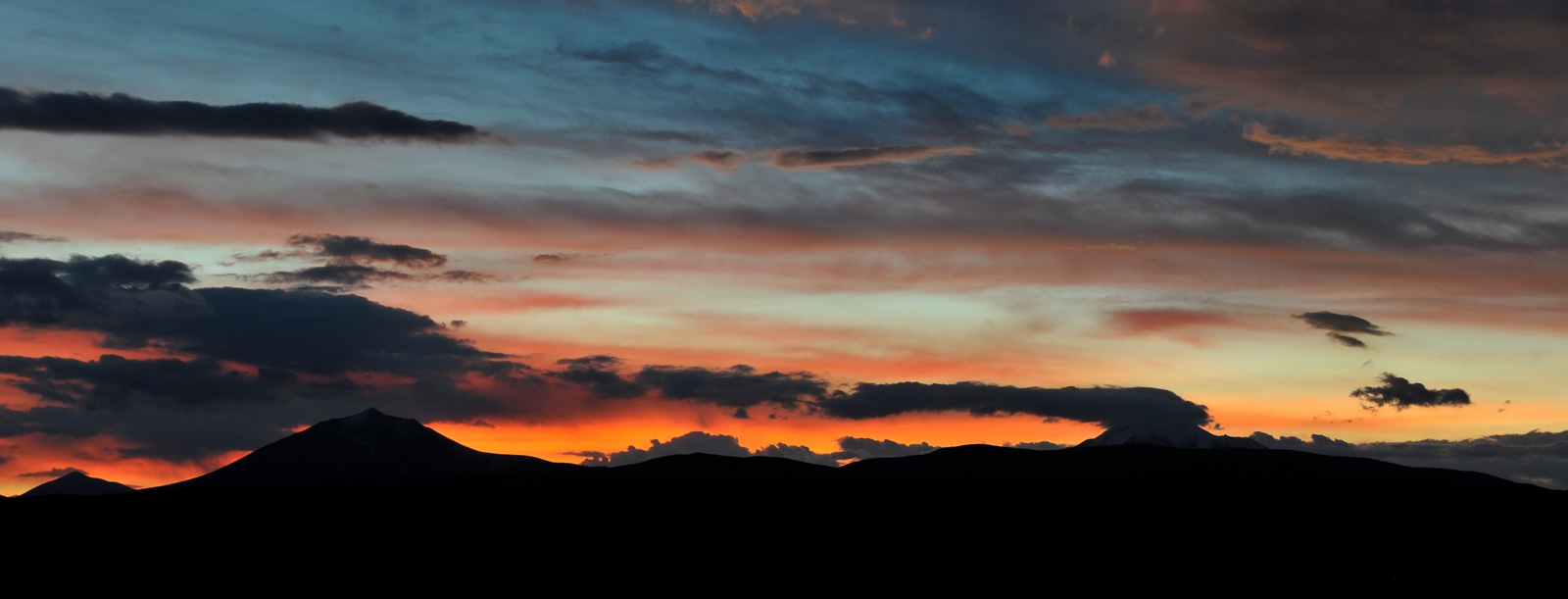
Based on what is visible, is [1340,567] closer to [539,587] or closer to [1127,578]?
[1127,578]

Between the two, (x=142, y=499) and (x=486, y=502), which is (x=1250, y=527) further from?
(x=142, y=499)

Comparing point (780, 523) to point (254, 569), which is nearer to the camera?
point (254, 569)

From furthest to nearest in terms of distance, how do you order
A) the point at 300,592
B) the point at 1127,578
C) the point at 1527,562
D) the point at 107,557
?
1. the point at 1527,562
2. the point at 107,557
3. the point at 1127,578
4. the point at 300,592

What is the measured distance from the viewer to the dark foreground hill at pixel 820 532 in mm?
108312

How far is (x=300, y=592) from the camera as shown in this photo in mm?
94000

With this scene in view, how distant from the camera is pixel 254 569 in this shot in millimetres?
107062

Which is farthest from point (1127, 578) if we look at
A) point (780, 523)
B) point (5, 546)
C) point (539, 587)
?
point (5, 546)

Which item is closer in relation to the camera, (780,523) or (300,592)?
(300,592)

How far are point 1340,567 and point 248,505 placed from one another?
413ft

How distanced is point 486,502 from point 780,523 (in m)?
38.8

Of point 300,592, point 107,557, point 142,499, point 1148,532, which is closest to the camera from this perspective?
Result: point 300,592

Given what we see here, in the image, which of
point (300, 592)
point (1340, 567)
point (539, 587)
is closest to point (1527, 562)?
point (1340, 567)

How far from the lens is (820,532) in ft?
474

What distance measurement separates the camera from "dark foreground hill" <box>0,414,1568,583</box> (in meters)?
108
